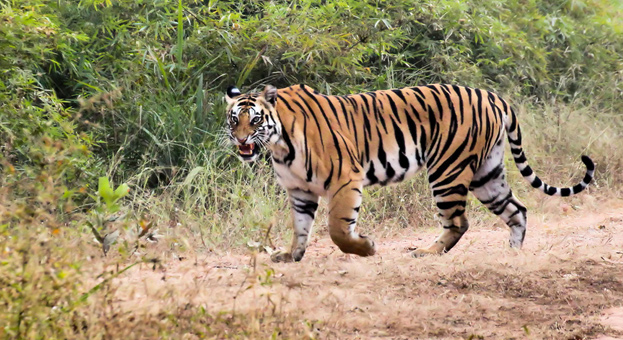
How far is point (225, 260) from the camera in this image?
5.44 meters

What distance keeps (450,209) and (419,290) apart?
4.04 feet

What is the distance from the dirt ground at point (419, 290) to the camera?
3941 mm

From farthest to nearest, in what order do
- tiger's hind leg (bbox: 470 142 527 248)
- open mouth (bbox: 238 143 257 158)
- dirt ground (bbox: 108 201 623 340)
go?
tiger's hind leg (bbox: 470 142 527 248) < open mouth (bbox: 238 143 257 158) < dirt ground (bbox: 108 201 623 340)

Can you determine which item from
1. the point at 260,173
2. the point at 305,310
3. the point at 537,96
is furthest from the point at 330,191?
the point at 537,96

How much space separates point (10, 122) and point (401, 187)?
3.43m

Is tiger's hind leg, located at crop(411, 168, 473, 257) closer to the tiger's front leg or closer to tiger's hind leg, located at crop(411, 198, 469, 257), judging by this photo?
tiger's hind leg, located at crop(411, 198, 469, 257)

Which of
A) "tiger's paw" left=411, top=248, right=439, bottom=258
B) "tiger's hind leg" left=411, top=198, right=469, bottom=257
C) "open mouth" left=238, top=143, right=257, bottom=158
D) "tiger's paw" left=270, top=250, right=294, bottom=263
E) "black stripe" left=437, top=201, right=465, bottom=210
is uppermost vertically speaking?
"open mouth" left=238, top=143, right=257, bottom=158

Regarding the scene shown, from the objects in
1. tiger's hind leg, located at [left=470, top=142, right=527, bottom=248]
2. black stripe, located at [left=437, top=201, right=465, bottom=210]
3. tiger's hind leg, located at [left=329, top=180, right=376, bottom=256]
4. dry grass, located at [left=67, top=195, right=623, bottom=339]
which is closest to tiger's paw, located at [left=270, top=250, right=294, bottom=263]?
dry grass, located at [left=67, top=195, right=623, bottom=339]

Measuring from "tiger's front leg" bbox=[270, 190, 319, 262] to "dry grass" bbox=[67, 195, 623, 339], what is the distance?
Answer: 15 cm

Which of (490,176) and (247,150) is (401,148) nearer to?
(490,176)

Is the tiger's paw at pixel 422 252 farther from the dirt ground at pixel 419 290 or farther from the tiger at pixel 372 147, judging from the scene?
the dirt ground at pixel 419 290

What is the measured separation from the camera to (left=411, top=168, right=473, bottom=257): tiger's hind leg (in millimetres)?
5809

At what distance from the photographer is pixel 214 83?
8211 mm

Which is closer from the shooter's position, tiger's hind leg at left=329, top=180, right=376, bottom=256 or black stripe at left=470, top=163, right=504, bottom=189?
tiger's hind leg at left=329, top=180, right=376, bottom=256
